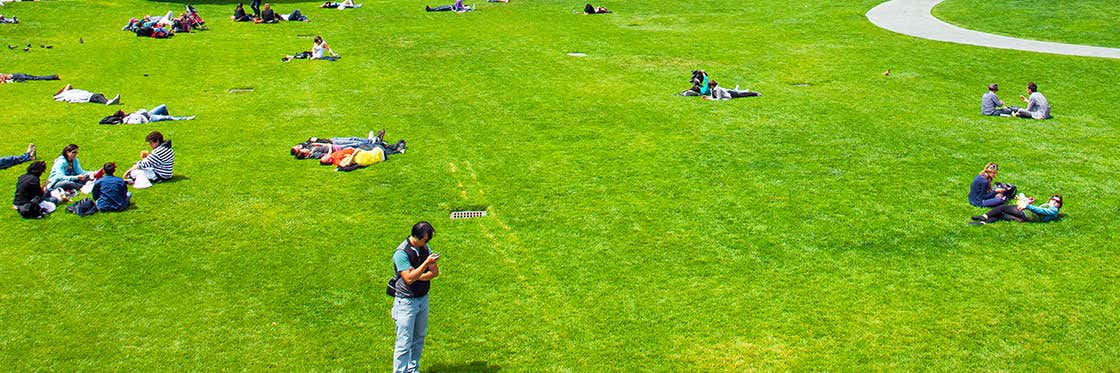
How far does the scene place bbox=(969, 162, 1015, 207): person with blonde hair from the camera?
2089cm

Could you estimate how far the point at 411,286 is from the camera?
12.6 metres

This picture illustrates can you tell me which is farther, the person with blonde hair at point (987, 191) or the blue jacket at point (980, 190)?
the blue jacket at point (980, 190)

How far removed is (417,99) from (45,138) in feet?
42.2

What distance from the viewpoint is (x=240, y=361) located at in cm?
→ 1453

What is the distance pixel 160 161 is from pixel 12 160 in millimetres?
5526

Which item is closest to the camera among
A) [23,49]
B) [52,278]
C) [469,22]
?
[52,278]

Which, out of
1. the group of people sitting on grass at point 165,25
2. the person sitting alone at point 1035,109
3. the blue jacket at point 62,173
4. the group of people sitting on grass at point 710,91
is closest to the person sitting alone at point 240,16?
the group of people sitting on grass at point 165,25

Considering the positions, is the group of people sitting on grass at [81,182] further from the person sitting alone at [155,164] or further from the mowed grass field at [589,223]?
the mowed grass field at [589,223]

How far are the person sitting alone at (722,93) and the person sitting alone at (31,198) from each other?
879 inches

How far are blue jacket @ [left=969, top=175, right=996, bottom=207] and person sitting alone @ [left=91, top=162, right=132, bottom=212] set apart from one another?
21327mm

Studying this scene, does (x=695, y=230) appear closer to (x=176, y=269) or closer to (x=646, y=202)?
(x=646, y=202)

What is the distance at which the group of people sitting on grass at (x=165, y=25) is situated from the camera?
155 ft

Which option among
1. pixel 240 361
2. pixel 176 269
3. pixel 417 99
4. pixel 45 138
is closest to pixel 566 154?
pixel 417 99

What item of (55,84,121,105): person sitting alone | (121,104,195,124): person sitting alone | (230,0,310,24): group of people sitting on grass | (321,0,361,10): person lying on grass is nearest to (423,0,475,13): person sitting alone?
(321,0,361,10): person lying on grass
